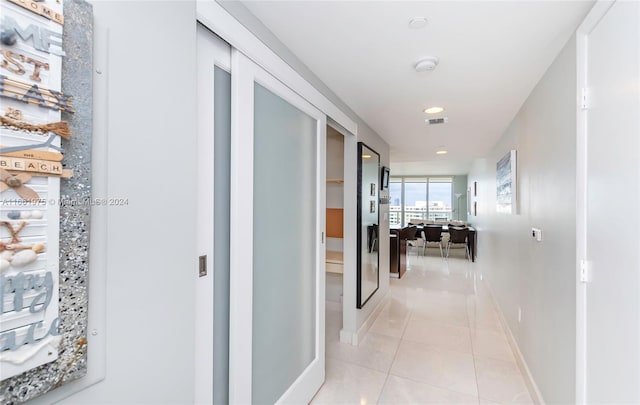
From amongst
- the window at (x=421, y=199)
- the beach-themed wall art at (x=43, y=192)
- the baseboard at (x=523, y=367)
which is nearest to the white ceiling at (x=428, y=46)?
the beach-themed wall art at (x=43, y=192)

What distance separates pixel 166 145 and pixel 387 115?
7.67 feet

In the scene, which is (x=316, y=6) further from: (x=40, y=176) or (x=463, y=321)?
(x=463, y=321)

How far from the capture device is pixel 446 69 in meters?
1.85

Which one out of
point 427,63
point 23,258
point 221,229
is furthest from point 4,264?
point 427,63

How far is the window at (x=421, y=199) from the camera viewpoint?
1031cm

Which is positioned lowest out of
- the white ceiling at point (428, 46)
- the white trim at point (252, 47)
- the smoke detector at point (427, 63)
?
the white trim at point (252, 47)

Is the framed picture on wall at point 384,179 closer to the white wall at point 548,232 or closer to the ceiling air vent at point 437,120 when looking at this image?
the ceiling air vent at point 437,120

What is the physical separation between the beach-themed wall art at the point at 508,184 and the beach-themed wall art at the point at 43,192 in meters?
3.13

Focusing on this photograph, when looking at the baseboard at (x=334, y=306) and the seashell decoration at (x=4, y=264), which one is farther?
the baseboard at (x=334, y=306)

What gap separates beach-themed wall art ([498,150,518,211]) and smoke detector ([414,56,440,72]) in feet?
5.16

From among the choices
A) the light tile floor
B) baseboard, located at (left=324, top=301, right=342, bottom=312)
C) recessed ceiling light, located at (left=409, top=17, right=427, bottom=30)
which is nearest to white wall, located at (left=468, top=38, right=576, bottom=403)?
the light tile floor

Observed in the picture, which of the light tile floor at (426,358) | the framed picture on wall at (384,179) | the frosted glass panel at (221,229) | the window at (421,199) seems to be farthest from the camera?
the window at (421,199)

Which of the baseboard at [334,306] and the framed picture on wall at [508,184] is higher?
the framed picture on wall at [508,184]

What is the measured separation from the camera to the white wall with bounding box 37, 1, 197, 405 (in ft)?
2.66
